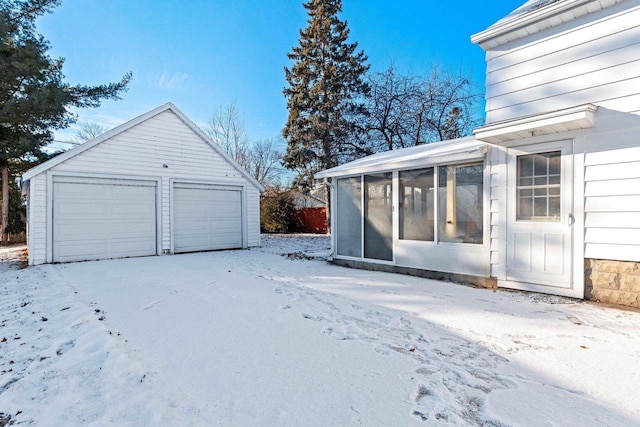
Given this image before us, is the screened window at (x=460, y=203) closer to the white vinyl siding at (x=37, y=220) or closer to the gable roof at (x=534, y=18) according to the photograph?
the gable roof at (x=534, y=18)

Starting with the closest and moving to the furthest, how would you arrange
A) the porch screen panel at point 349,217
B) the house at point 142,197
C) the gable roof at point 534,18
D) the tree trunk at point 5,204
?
1. the gable roof at point 534,18
2. the porch screen panel at point 349,217
3. the house at point 142,197
4. the tree trunk at point 5,204

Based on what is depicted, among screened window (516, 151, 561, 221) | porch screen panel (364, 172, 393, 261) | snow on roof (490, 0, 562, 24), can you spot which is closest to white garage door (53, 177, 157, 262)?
porch screen panel (364, 172, 393, 261)

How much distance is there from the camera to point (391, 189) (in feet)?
21.9

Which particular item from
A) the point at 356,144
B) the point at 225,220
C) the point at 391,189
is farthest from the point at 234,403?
the point at 356,144

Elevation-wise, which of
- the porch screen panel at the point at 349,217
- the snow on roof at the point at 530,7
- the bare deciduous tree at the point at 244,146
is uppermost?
the bare deciduous tree at the point at 244,146

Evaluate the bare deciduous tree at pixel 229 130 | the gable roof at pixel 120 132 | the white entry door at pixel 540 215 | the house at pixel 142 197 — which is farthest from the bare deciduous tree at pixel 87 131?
the white entry door at pixel 540 215

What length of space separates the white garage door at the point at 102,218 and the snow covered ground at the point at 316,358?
13.2ft

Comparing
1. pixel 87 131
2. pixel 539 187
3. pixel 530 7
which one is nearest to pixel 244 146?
pixel 87 131

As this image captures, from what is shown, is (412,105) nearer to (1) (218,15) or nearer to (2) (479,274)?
(1) (218,15)

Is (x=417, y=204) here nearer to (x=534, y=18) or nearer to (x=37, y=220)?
(x=534, y=18)

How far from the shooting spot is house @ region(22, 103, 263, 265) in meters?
8.38

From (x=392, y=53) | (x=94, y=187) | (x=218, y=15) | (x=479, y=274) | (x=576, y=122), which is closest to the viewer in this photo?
(x=576, y=122)

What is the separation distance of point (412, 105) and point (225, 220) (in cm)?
1113

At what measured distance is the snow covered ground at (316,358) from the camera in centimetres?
195
